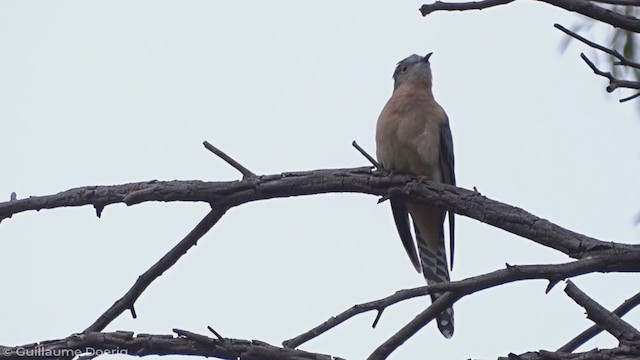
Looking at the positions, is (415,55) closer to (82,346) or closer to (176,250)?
(176,250)

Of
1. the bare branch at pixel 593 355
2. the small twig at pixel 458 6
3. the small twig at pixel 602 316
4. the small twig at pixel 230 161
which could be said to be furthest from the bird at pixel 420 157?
the bare branch at pixel 593 355

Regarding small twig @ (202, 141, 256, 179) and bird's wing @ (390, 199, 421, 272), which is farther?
bird's wing @ (390, 199, 421, 272)

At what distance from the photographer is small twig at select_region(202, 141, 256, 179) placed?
392 cm

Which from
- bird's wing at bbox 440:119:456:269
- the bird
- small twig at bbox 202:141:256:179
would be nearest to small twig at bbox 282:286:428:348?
small twig at bbox 202:141:256:179

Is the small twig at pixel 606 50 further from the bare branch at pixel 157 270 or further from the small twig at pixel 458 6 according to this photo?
the bare branch at pixel 157 270

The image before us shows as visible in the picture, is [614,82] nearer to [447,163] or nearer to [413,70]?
[447,163]

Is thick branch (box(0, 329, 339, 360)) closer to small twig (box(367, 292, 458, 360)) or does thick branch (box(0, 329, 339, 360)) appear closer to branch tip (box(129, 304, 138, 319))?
small twig (box(367, 292, 458, 360))

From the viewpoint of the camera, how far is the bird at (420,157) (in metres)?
5.70

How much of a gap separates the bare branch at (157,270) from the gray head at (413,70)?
3.23 meters

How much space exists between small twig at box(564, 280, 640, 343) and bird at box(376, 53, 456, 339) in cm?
253

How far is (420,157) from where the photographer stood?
5.66m

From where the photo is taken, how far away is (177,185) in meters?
3.94

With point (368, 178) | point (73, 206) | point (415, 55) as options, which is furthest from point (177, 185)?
point (415, 55)

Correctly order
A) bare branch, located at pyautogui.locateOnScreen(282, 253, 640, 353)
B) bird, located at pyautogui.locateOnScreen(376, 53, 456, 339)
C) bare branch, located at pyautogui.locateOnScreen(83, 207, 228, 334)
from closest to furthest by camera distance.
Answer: bare branch, located at pyautogui.locateOnScreen(282, 253, 640, 353)
bare branch, located at pyautogui.locateOnScreen(83, 207, 228, 334)
bird, located at pyautogui.locateOnScreen(376, 53, 456, 339)
